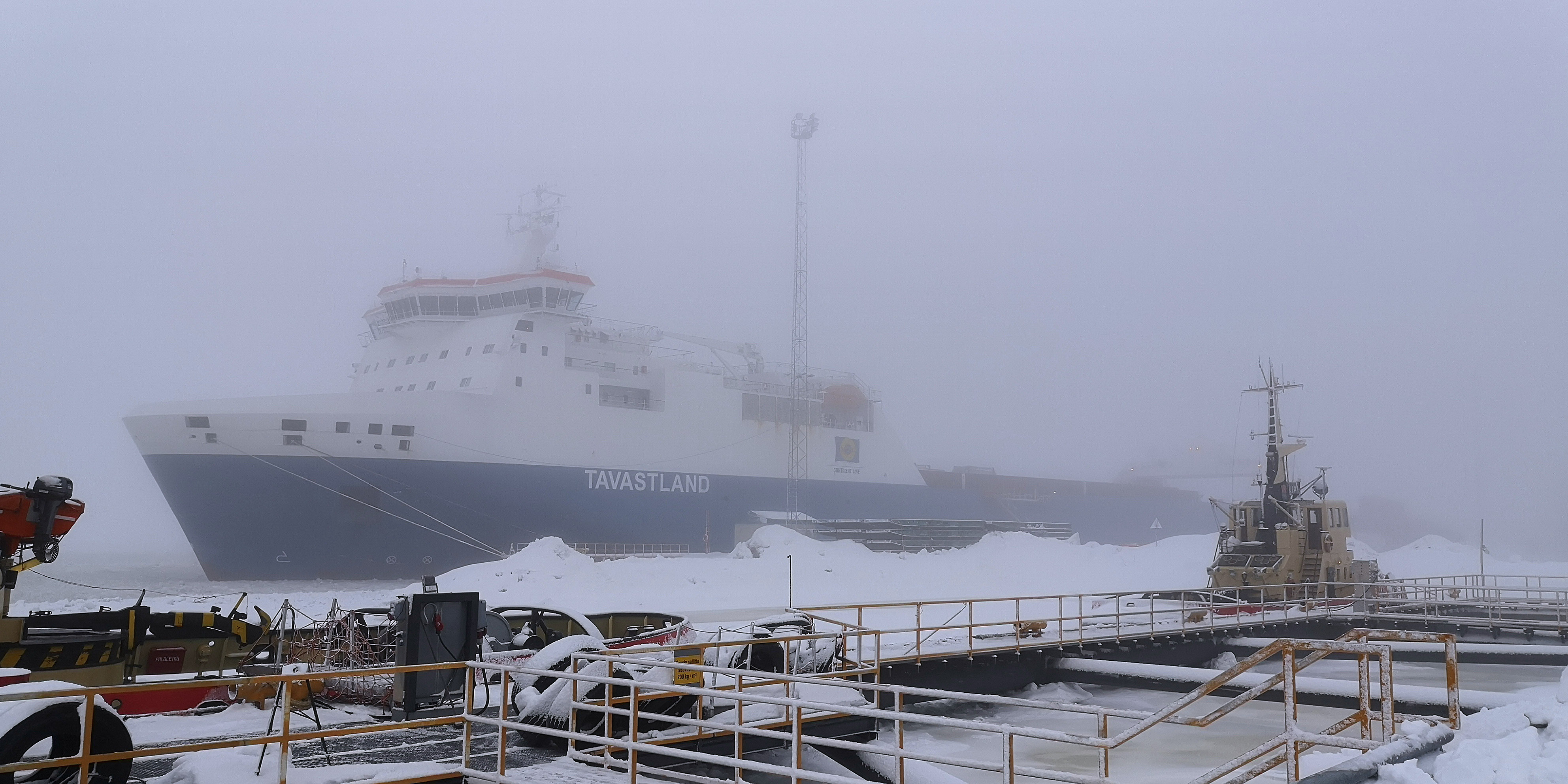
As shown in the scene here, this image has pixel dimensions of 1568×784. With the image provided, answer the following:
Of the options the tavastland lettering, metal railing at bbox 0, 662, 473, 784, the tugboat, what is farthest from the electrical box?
the tavastland lettering

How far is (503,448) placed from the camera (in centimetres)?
4044

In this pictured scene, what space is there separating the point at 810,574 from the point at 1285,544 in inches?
607

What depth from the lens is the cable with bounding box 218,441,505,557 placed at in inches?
1406

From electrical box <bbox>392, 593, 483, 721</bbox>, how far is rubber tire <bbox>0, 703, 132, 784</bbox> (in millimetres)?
2128

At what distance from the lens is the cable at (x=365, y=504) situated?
3572 cm

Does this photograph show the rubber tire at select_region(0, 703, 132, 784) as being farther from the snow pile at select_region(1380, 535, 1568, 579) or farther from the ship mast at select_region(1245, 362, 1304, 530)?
the snow pile at select_region(1380, 535, 1568, 579)

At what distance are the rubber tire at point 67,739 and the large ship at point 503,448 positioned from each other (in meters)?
32.5

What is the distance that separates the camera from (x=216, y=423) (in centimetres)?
3550

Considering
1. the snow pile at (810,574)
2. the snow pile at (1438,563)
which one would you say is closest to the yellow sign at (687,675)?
the snow pile at (810,574)

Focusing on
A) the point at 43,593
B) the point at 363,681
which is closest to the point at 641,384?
the point at 43,593

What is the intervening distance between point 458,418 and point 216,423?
8.11 m

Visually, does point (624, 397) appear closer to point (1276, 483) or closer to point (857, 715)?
point (1276, 483)

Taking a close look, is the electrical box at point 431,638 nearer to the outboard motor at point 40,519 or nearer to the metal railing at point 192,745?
the metal railing at point 192,745

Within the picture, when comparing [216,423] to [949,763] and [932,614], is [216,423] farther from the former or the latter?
[949,763]
